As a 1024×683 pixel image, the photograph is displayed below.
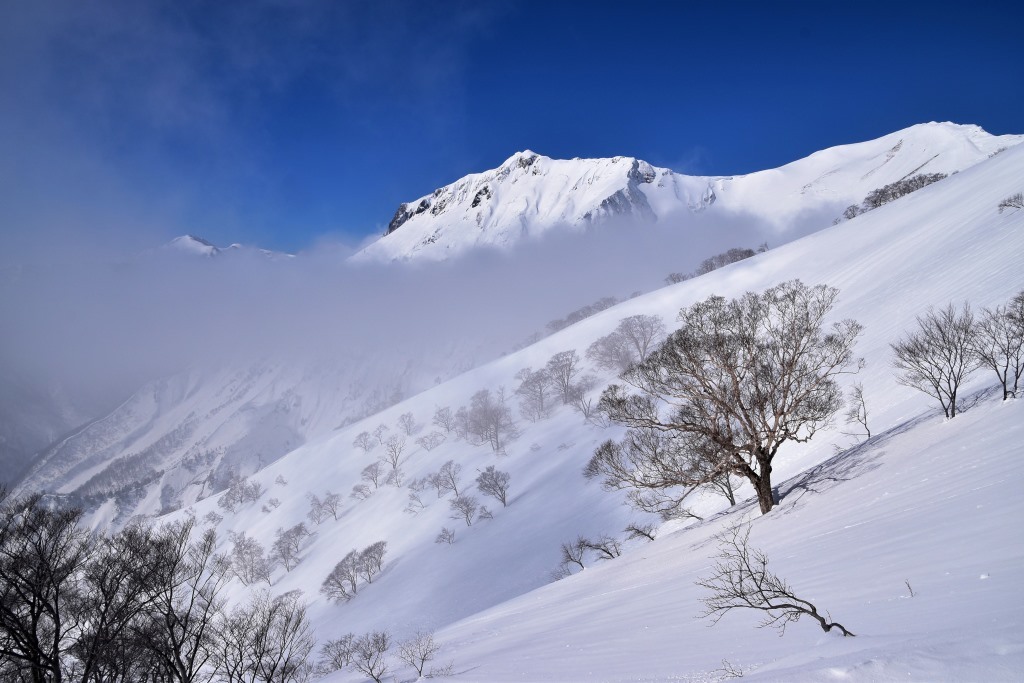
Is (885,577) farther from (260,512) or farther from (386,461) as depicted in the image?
(260,512)

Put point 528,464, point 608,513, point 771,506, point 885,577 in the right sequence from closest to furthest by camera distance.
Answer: point 885,577 < point 771,506 < point 608,513 < point 528,464

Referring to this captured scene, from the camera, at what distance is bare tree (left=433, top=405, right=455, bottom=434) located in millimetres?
78844

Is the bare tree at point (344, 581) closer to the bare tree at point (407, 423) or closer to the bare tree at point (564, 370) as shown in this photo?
the bare tree at point (407, 423)

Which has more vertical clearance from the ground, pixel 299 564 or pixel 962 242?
pixel 962 242

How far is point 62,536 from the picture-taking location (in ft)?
48.6

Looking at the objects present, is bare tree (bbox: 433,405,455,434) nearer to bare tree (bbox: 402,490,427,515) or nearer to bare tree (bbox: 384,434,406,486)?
bare tree (bbox: 384,434,406,486)

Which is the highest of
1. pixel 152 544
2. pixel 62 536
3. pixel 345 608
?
pixel 62 536

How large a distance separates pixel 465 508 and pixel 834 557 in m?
45.2

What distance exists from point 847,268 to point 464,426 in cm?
5659

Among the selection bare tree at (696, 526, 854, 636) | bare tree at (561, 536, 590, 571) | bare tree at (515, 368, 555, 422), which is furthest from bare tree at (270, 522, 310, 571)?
bare tree at (696, 526, 854, 636)

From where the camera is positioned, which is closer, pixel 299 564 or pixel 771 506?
pixel 771 506

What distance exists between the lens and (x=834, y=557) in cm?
771

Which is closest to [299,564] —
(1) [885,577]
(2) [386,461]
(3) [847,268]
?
(2) [386,461]

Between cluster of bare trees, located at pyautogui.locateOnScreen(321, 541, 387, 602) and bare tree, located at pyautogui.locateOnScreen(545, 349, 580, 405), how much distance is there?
3438 centimetres
